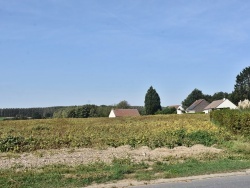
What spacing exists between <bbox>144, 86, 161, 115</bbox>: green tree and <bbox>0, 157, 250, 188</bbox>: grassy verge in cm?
8357

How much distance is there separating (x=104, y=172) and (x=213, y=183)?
2.87 metres

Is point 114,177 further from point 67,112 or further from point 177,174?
point 67,112

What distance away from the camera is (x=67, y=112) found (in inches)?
3789

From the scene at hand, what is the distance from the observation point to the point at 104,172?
9164 mm

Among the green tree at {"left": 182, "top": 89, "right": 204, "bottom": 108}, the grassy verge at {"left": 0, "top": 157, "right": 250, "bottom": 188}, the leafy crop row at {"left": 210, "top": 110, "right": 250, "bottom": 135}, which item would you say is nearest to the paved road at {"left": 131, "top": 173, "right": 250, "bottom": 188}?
the grassy verge at {"left": 0, "top": 157, "right": 250, "bottom": 188}

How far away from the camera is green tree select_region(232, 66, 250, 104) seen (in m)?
95.6

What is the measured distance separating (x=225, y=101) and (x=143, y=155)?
87.4m

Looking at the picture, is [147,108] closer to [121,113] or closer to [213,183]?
[121,113]

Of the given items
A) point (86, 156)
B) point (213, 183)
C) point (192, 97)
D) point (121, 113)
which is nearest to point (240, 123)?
point (86, 156)

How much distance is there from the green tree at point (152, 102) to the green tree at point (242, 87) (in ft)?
72.6

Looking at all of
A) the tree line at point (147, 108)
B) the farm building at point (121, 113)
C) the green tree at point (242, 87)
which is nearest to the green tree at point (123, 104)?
the tree line at point (147, 108)

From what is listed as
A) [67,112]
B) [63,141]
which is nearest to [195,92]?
[67,112]

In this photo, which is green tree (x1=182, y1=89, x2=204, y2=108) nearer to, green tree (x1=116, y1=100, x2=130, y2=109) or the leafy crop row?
green tree (x1=116, y1=100, x2=130, y2=109)

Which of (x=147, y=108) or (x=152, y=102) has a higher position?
(x=152, y=102)
